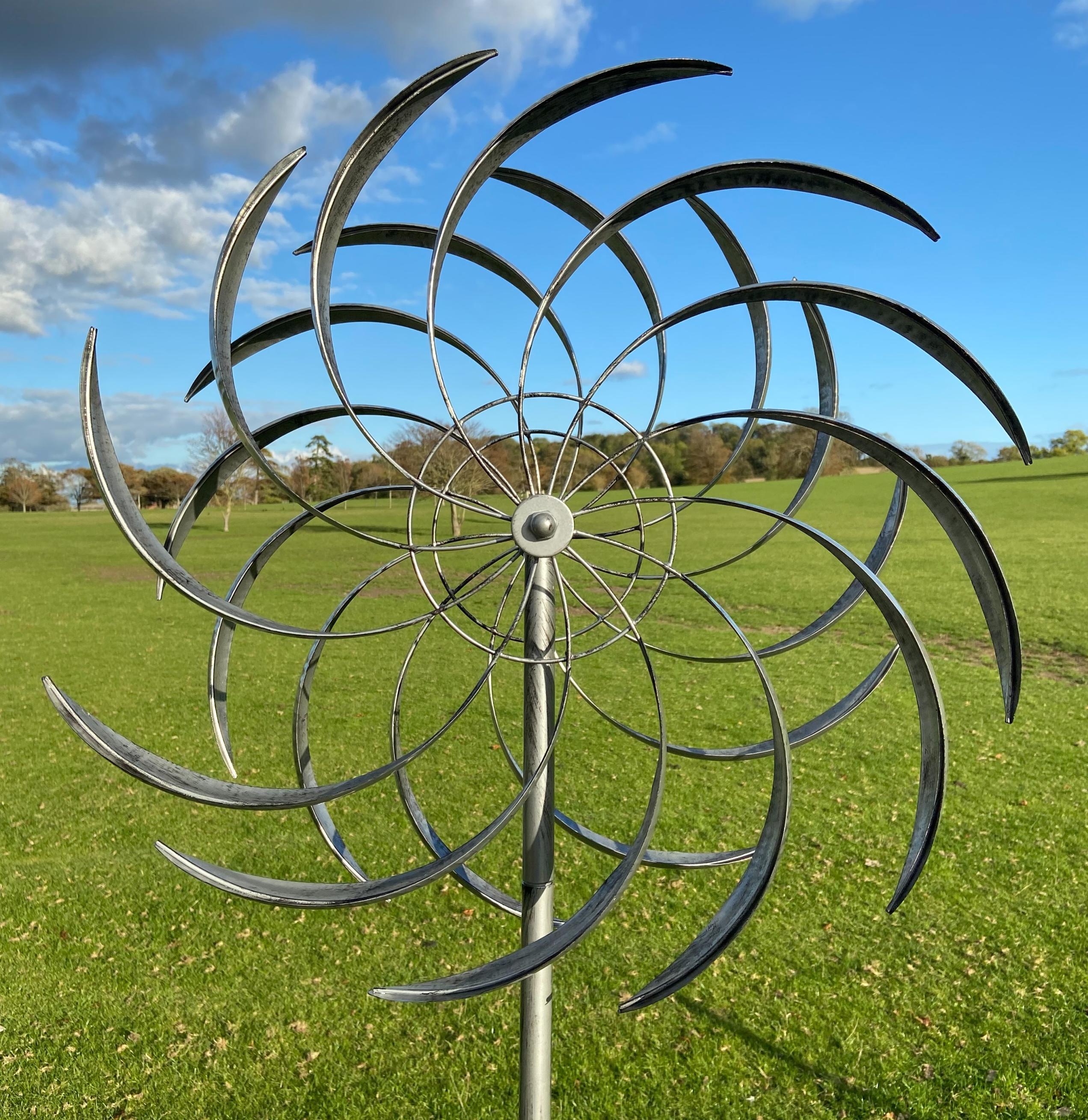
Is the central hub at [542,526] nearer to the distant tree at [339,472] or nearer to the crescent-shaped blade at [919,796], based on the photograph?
the crescent-shaped blade at [919,796]

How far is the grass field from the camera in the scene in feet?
14.6

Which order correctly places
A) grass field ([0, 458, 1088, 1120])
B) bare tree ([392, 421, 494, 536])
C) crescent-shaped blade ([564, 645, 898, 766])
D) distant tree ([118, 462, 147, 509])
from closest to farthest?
crescent-shaped blade ([564, 645, 898, 766])
grass field ([0, 458, 1088, 1120])
bare tree ([392, 421, 494, 536])
distant tree ([118, 462, 147, 509])

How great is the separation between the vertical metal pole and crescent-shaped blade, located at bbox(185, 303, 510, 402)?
0.91 m

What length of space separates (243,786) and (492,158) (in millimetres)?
1825

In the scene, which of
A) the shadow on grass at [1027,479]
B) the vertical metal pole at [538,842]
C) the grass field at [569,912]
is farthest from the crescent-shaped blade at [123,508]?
the shadow on grass at [1027,479]

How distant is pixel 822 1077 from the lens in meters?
4.45

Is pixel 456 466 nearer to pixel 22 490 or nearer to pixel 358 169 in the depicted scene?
pixel 358 169

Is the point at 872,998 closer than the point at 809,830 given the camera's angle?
Yes

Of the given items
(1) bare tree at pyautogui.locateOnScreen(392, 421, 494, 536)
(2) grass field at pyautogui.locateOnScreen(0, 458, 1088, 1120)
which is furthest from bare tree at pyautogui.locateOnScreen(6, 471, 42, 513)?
(2) grass field at pyautogui.locateOnScreen(0, 458, 1088, 1120)

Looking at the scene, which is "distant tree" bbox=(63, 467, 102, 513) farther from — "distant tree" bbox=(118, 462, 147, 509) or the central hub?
the central hub

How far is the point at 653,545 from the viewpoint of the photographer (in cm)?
3152

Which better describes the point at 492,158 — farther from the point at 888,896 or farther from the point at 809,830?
the point at 809,830

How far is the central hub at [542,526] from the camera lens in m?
2.47

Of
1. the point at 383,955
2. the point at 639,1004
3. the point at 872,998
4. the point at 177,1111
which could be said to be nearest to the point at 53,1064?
the point at 177,1111
